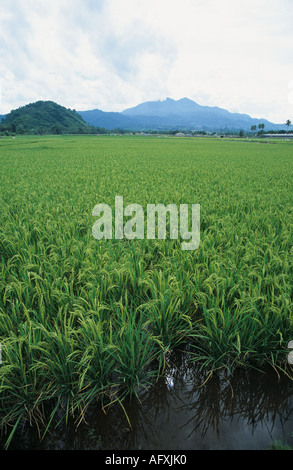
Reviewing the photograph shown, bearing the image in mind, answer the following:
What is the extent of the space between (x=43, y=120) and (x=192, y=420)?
12393cm

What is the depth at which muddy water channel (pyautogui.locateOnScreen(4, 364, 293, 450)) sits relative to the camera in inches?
63.4

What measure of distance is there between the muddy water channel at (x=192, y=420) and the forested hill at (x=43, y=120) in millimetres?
87800

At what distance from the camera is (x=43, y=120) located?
106062mm

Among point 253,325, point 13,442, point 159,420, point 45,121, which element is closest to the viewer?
point 13,442

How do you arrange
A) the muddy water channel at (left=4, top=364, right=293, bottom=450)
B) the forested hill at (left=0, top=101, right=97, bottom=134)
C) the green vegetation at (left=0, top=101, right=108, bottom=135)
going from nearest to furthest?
the muddy water channel at (left=4, top=364, right=293, bottom=450) → the green vegetation at (left=0, top=101, right=108, bottom=135) → the forested hill at (left=0, top=101, right=97, bottom=134)

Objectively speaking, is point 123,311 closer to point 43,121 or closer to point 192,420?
point 192,420

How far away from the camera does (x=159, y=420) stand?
1.74 m

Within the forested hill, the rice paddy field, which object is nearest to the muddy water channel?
the rice paddy field

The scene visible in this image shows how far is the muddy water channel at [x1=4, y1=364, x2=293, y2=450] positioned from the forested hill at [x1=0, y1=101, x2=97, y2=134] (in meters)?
87.8

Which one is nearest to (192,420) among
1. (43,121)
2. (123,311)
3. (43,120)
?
(123,311)

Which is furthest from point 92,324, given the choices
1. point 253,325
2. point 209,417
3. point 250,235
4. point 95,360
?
point 250,235

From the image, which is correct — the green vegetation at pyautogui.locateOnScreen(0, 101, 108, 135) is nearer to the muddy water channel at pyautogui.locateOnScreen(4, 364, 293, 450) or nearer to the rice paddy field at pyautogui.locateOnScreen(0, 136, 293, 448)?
the rice paddy field at pyautogui.locateOnScreen(0, 136, 293, 448)

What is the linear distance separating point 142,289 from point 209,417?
1.30m

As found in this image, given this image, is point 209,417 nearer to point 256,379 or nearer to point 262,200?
point 256,379
